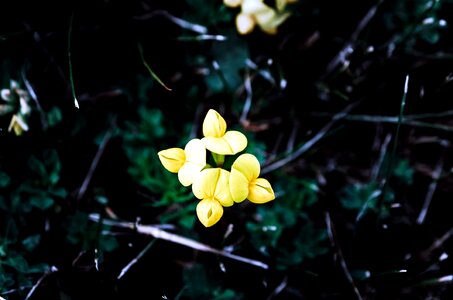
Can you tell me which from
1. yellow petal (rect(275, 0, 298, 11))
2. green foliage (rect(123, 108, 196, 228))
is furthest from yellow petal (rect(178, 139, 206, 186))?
yellow petal (rect(275, 0, 298, 11))

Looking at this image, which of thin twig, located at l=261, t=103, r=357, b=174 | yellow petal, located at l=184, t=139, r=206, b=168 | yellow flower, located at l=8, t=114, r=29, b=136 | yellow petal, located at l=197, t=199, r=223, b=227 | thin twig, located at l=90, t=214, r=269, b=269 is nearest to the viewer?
yellow petal, located at l=197, t=199, r=223, b=227

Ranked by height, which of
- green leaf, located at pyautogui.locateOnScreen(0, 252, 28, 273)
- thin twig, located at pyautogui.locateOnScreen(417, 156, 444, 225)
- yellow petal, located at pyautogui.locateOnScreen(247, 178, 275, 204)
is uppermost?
yellow petal, located at pyautogui.locateOnScreen(247, 178, 275, 204)

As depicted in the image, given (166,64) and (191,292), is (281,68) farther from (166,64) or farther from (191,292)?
(191,292)

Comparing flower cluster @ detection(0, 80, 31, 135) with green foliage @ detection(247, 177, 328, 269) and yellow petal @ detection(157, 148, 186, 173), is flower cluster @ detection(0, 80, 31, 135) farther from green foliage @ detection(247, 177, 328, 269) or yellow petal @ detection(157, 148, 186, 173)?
green foliage @ detection(247, 177, 328, 269)

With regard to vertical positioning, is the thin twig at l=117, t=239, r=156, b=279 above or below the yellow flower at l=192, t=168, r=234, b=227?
below

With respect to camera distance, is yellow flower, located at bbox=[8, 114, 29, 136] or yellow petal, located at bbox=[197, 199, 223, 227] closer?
yellow petal, located at bbox=[197, 199, 223, 227]

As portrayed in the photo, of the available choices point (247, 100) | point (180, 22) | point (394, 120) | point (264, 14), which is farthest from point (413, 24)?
point (180, 22)

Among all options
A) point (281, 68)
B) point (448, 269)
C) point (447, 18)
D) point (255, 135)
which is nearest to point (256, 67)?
point (281, 68)

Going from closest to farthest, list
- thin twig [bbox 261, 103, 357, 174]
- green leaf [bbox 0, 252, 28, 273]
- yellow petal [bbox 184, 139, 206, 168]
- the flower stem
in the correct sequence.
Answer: yellow petal [bbox 184, 139, 206, 168], the flower stem, green leaf [bbox 0, 252, 28, 273], thin twig [bbox 261, 103, 357, 174]
